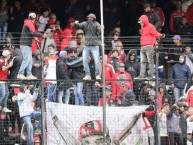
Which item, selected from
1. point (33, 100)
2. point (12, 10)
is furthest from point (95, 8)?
point (33, 100)

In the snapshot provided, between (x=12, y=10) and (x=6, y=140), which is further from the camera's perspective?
(x=12, y=10)

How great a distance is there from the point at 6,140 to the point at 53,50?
288 cm

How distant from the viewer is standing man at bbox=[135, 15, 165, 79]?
25.2 metres

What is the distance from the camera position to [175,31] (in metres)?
29.3

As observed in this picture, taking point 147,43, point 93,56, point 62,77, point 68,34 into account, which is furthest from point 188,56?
point 62,77

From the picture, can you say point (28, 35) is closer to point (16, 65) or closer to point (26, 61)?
point (26, 61)

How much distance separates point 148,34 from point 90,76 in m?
1.84

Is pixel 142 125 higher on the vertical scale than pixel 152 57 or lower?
lower

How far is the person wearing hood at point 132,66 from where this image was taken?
2614 centimetres

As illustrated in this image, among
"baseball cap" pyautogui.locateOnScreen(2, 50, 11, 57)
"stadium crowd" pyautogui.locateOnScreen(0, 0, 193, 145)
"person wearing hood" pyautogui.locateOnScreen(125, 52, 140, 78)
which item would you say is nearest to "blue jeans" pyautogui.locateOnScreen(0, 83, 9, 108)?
"stadium crowd" pyautogui.locateOnScreen(0, 0, 193, 145)

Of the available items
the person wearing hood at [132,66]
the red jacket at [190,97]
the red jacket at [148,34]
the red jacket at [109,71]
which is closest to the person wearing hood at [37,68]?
the red jacket at [109,71]

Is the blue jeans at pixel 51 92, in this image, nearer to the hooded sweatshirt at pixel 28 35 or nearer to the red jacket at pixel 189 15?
the hooded sweatshirt at pixel 28 35

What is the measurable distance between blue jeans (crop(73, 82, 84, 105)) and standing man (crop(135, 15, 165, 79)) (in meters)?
1.54

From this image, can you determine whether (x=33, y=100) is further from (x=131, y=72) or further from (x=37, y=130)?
(x=131, y=72)
